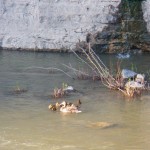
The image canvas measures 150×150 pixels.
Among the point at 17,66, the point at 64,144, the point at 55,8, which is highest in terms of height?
the point at 55,8

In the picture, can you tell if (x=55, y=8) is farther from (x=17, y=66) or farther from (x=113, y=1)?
(x=17, y=66)

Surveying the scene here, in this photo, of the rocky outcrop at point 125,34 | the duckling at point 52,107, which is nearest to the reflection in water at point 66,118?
the duckling at point 52,107

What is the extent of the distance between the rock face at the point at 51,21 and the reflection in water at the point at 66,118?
295 centimetres

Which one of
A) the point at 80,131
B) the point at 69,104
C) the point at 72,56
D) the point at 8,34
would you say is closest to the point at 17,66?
the point at 72,56

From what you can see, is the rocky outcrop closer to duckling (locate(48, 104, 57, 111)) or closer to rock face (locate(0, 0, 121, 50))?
rock face (locate(0, 0, 121, 50))

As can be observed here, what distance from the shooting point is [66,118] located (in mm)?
6500

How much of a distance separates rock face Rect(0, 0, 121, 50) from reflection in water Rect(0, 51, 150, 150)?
2951 millimetres

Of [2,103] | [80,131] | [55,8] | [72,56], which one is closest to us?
[80,131]

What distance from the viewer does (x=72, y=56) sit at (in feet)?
38.6

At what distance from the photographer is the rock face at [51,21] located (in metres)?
12.3

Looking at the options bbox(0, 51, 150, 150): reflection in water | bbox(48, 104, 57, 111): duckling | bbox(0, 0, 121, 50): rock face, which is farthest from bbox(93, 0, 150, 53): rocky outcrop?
bbox(48, 104, 57, 111): duckling

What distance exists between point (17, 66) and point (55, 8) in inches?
108

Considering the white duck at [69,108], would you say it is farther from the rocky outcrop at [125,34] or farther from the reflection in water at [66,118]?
the rocky outcrop at [125,34]

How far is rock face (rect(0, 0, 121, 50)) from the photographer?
12.3 meters
